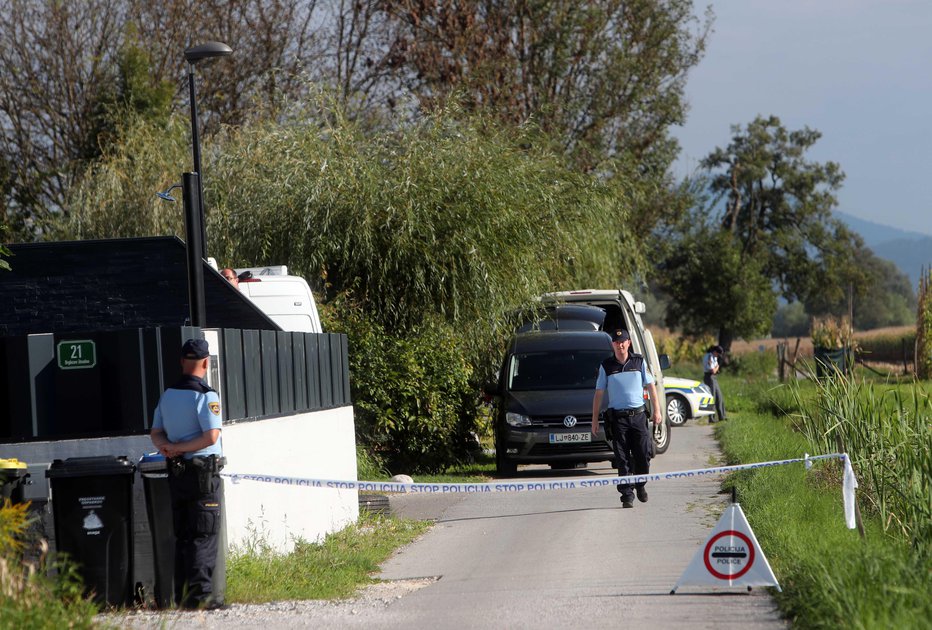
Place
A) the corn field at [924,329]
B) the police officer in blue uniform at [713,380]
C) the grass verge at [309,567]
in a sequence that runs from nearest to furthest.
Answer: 1. the grass verge at [309,567]
2. the police officer in blue uniform at [713,380]
3. the corn field at [924,329]

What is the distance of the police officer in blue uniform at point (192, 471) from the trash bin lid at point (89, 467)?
0.27 metres

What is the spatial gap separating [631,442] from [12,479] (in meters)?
6.99

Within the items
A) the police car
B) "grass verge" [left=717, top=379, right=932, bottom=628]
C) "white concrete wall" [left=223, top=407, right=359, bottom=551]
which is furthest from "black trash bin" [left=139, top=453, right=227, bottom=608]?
the police car

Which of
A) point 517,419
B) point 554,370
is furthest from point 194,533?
point 554,370

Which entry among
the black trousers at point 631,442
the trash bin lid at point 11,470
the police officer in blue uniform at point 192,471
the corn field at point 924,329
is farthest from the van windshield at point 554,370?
the corn field at point 924,329

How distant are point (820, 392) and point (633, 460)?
210 centimetres

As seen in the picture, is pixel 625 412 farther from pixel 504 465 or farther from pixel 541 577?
pixel 504 465

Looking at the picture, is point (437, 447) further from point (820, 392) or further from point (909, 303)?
point (909, 303)

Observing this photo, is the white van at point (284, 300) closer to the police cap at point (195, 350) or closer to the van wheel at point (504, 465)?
the van wheel at point (504, 465)

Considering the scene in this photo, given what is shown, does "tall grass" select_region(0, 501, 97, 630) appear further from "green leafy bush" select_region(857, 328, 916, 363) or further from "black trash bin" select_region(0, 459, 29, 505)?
"green leafy bush" select_region(857, 328, 916, 363)

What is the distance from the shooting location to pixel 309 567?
952 cm

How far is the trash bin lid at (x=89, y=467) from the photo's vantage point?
779 centimetres

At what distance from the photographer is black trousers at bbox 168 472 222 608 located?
779 cm

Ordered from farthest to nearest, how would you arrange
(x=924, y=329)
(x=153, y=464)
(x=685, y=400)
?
1. (x=924, y=329)
2. (x=685, y=400)
3. (x=153, y=464)
